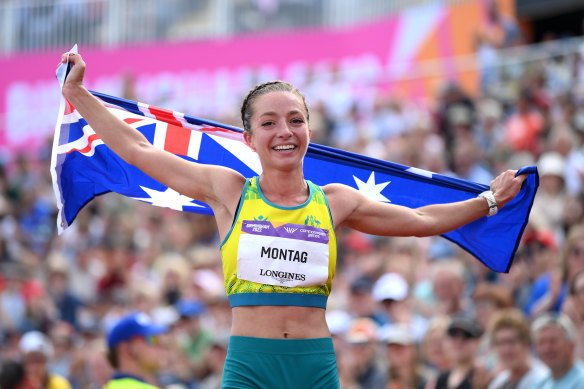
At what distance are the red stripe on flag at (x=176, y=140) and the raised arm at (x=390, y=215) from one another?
144cm

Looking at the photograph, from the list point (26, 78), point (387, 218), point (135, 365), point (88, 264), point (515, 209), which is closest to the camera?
point (387, 218)

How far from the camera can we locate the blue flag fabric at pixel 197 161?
577cm

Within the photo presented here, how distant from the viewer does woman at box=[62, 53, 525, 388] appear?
4.41 m

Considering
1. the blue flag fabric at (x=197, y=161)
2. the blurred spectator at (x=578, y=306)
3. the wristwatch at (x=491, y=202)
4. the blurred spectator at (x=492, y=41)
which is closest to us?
the wristwatch at (x=491, y=202)

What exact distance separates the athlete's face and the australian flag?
126cm

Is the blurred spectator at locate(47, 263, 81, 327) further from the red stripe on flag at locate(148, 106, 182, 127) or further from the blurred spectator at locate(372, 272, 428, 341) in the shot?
the red stripe on flag at locate(148, 106, 182, 127)

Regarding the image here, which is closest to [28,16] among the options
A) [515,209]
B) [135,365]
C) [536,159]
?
[536,159]

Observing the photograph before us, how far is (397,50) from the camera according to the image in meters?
19.6

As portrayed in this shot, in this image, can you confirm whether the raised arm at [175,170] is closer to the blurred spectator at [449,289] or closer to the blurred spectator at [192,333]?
the blurred spectator at [449,289]

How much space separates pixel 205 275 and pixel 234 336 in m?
7.60

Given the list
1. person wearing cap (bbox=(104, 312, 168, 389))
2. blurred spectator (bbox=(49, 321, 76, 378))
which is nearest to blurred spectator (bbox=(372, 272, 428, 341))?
person wearing cap (bbox=(104, 312, 168, 389))

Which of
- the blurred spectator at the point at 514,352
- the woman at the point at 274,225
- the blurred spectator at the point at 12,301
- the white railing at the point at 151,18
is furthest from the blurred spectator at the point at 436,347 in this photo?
the white railing at the point at 151,18

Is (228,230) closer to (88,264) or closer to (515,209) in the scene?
(515,209)

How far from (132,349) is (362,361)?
268 centimetres
